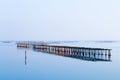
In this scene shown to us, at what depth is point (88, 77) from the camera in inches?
1065

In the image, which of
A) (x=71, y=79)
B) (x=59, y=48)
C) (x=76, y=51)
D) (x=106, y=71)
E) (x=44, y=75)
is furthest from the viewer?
(x=59, y=48)

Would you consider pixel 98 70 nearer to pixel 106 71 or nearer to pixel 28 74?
pixel 106 71

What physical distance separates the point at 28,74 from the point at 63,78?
13.1ft

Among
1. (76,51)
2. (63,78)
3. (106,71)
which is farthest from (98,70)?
(76,51)

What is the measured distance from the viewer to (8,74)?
28.8 m

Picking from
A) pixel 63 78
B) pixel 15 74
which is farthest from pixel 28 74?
pixel 63 78

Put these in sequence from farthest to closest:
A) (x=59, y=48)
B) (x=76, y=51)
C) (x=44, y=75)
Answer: (x=59, y=48) → (x=76, y=51) → (x=44, y=75)

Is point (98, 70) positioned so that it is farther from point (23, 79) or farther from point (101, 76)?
point (23, 79)

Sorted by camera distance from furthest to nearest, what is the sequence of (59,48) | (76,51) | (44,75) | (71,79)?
(59,48)
(76,51)
(44,75)
(71,79)

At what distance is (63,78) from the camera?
26266 mm

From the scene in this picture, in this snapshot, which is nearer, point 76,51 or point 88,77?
point 88,77

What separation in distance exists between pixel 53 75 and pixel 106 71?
594 cm

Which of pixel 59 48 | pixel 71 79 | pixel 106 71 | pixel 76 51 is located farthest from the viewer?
pixel 59 48

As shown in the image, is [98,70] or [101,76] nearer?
[101,76]
